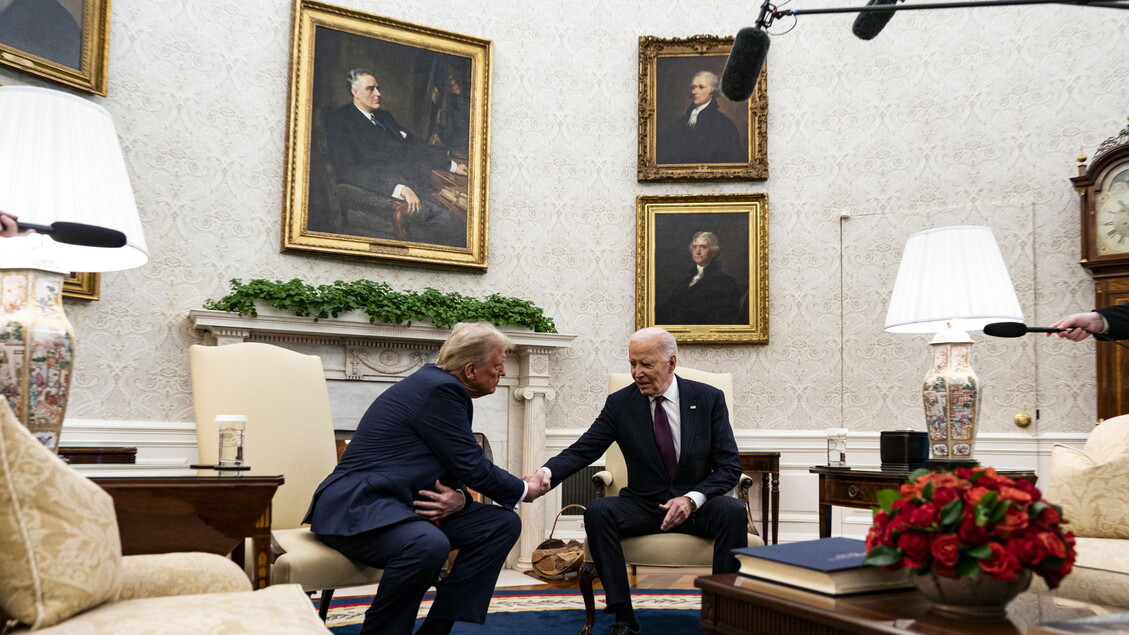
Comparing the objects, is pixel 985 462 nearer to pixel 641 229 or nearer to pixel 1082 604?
pixel 641 229

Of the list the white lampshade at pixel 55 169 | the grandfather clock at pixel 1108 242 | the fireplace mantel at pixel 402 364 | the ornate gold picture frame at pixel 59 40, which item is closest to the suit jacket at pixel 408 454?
the white lampshade at pixel 55 169

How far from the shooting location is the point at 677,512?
3.41 m

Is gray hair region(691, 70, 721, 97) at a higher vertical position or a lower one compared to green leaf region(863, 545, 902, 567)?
higher

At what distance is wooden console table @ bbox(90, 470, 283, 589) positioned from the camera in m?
2.29

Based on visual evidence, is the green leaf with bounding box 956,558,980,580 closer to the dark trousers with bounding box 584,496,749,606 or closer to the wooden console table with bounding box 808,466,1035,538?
the dark trousers with bounding box 584,496,749,606

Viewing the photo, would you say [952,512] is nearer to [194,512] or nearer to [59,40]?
[194,512]

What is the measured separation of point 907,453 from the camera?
12.7 ft

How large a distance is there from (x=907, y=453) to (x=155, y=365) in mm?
4103

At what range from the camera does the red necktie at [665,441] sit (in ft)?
12.2

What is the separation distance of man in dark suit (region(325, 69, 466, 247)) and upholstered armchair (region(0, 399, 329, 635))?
13.4 feet

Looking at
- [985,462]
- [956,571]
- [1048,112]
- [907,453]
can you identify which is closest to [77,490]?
[956,571]

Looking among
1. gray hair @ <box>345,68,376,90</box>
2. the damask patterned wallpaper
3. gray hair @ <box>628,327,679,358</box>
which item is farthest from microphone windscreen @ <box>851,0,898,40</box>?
gray hair @ <box>345,68,376,90</box>

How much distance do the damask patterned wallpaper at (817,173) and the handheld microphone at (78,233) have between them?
312 centimetres

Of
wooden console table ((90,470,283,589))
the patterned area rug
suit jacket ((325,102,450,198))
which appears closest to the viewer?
wooden console table ((90,470,283,589))
